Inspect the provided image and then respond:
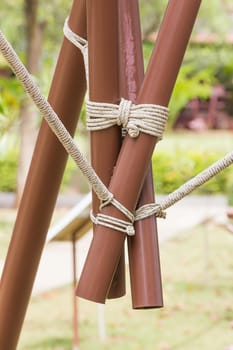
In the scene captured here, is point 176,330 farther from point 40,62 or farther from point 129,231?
point 40,62

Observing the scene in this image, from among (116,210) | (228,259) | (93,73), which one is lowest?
(116,210)

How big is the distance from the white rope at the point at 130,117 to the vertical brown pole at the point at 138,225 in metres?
0.03

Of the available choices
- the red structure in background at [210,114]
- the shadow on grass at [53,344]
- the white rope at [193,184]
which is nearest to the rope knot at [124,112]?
the white rope at [193,184]

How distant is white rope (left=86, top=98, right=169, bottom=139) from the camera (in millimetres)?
1125

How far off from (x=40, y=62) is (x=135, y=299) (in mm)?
7330

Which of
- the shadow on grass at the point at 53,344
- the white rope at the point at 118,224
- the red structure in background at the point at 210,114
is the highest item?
the red structure in background at the point at 210,114

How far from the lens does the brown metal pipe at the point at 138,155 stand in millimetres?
1097

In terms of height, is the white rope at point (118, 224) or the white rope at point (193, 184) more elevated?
the white rope at point (193, 184)

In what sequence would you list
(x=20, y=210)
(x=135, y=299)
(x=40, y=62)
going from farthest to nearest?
(x=40, y=62) → (x=20, y=210) → (x=135, y=299)

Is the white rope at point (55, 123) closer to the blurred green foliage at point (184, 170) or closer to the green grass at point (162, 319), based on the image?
the green grass at point (162, 319)

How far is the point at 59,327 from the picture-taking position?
4.12m

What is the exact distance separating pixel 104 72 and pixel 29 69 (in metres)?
6.82

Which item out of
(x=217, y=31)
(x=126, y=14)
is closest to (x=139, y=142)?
(x=126, y=14)

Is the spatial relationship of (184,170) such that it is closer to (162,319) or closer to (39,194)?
(162,319)
